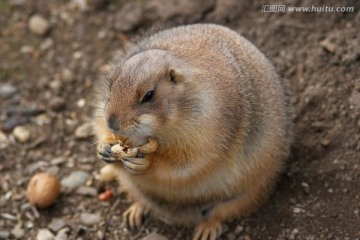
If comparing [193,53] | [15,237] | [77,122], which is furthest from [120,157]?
[77,122]

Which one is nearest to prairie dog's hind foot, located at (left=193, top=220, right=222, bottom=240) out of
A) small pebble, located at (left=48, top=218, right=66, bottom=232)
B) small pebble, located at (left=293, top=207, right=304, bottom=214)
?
small pebble, located at (left=293, top=207, right=304, bottom=214)

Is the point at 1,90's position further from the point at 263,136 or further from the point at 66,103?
the point at 263,136

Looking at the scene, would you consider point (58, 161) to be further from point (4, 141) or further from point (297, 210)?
point (297, 210)

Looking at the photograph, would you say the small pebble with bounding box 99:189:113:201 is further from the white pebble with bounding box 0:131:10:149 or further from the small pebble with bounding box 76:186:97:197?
the white pebble with bounding box 0:131:10:149

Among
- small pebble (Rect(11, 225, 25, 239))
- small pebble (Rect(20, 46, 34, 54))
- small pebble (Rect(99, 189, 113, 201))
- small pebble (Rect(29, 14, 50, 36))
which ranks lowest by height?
small pebble (Rect(99, 189, 113, 201))

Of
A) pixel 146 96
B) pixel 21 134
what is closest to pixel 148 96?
pixel 146 96

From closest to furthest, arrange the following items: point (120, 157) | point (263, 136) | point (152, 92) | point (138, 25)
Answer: point (152, 92), point (120, 157), point (263, 136), point (138, 25)
